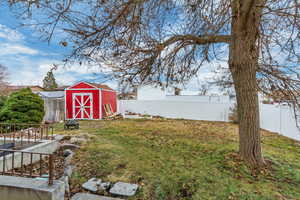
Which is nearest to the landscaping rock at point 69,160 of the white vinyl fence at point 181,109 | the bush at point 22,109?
the bush at point 22,109

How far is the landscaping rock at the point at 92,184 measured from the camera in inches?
94.7

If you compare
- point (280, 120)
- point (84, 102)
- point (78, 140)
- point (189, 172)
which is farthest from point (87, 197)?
point (84, 102)

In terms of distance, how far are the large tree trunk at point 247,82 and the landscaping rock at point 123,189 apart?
228cm

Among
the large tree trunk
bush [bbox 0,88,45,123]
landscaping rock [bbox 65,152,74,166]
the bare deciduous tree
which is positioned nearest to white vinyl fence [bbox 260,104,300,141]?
the large tree trunk

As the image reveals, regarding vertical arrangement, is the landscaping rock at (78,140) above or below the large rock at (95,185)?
above

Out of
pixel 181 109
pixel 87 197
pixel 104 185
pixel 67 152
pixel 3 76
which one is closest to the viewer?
pixel 87 197

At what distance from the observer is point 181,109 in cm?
1184

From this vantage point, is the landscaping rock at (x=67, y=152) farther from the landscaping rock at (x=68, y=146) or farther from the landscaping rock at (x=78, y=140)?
the landscaping rock at (x=78, y=140)

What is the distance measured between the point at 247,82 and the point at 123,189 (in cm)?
295

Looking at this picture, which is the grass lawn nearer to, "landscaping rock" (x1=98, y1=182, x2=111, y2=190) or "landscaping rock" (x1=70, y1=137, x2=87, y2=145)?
"landscaping rock" (x1=98, y1=182, x2=111, y2=190)

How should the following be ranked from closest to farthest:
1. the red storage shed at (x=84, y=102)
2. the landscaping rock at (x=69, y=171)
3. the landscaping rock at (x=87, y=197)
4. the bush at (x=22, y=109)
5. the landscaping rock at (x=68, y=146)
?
the landscaping rock at (x=87, y=197) → the landscaping rock at (x=69, y=171) → the landscaping rock at (x=68, y=146) → the bush at (x=22, y=109) → the red storage shed at (x=84, y=102)

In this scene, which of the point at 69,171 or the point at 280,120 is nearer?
the point at 69,171

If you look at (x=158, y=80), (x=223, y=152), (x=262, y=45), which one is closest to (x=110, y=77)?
(x=158, y=80)

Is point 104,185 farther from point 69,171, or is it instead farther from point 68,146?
point 68,146
